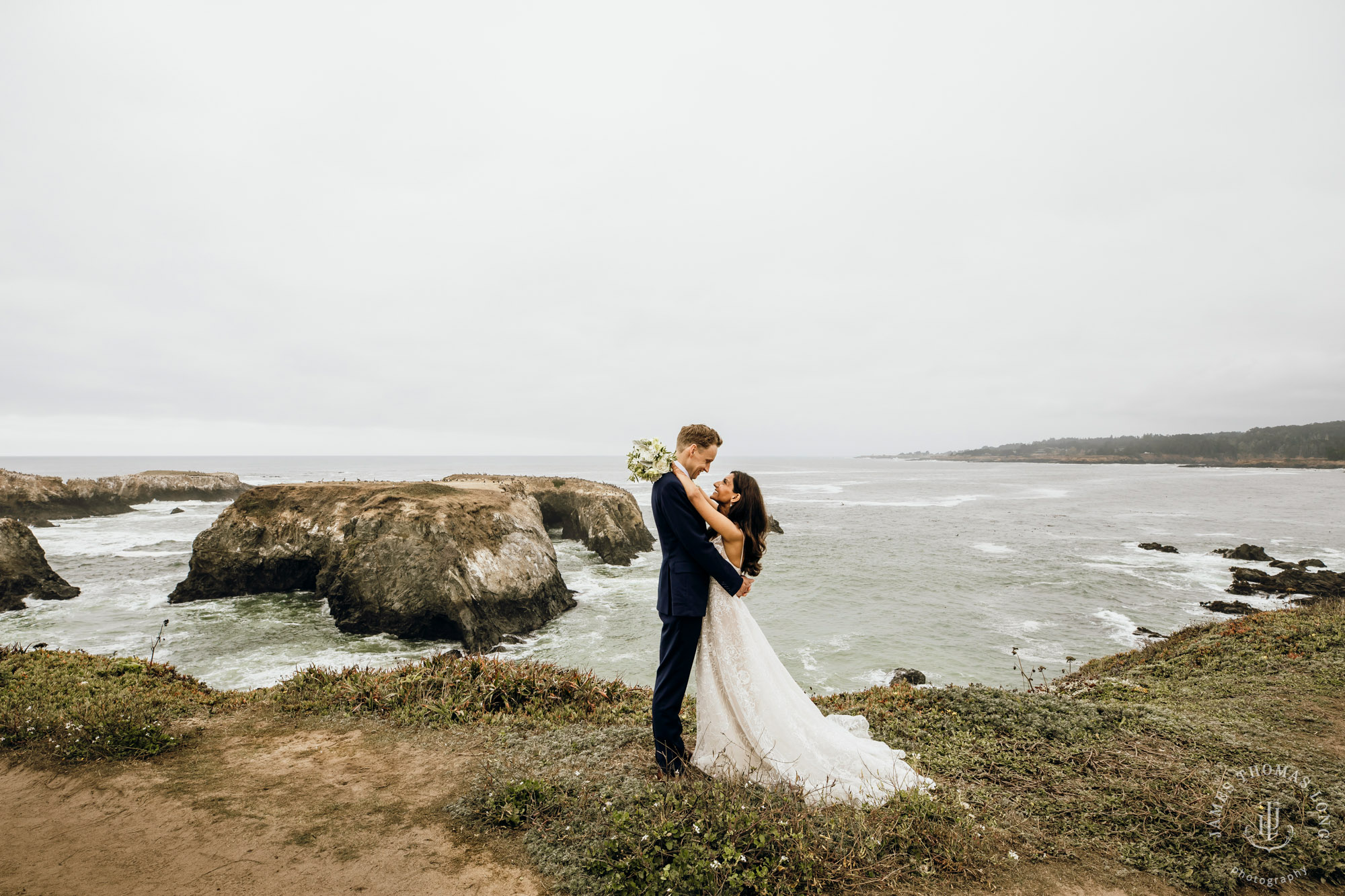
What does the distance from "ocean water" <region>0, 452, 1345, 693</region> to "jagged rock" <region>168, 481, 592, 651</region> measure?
0.96m

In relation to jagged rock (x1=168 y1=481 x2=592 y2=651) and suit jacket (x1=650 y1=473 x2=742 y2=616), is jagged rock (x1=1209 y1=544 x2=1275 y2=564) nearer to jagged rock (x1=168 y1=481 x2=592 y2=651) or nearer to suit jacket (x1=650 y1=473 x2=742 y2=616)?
jagged rock (x1=168 y1=481 x2=592 y2=651)

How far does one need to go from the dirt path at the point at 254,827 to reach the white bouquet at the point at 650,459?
323 centimetres

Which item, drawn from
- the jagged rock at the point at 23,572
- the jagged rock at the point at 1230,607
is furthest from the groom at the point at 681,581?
the jagged rock at the point at 23,572

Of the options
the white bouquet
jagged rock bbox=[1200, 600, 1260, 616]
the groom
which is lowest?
jagged rock bbox=[1200, 600, 1260, 616]

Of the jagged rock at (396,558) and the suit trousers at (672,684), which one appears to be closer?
the suit trousers at (672,684)

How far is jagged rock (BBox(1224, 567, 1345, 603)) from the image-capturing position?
23719 millimetres

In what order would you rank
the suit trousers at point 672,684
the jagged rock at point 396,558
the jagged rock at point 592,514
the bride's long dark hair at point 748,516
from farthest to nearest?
the jagged rock at point 592,514 < the jagged rock at point 396,558 < the bride's long dark hair at point 748,516 < the suit trousers at point 672,684

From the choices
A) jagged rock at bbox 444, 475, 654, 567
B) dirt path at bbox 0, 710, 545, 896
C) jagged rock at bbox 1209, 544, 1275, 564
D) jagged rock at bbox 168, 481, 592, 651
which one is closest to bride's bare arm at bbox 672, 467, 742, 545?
dirt path at bbox 0, 710, 545, 896

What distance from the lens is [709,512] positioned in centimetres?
502

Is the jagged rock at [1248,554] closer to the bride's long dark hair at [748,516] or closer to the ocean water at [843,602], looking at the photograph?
the ocean water at [843,602]

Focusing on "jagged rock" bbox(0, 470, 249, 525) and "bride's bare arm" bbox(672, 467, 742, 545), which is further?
"jagged rock" bbox(0, 470, 249, 525)

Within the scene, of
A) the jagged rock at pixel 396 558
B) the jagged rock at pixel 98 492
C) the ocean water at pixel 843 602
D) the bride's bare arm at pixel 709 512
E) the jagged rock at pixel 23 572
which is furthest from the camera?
the jagged rock at pixel 98 492

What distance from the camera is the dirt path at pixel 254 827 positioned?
3.92 meters

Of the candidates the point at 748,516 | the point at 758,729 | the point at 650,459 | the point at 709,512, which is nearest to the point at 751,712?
the point at 758,729
